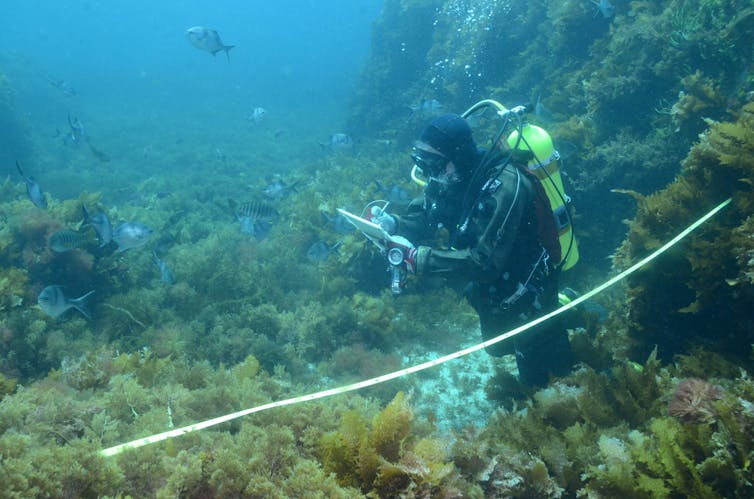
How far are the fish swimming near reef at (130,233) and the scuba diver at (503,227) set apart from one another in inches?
159

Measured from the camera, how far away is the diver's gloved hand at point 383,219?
4.71 m

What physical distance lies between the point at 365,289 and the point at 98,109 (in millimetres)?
40463

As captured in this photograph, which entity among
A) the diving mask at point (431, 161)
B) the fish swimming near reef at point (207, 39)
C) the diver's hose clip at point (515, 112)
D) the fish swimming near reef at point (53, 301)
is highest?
the diver's hose clip at point (515, 112)

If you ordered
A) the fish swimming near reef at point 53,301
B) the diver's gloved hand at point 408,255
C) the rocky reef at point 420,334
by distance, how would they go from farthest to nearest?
1. the fish swimming near reef at point 53,301
2. the diver's gloved hand at point 408,255
3. the rocky reef at point 420,334

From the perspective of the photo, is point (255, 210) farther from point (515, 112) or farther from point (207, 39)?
point (515, 112)

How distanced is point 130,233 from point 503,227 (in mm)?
5758

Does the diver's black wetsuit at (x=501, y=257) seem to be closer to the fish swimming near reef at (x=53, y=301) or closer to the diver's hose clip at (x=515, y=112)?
the diver's hose clip at (x=515, y=112)

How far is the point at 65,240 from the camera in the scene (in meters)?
6.50

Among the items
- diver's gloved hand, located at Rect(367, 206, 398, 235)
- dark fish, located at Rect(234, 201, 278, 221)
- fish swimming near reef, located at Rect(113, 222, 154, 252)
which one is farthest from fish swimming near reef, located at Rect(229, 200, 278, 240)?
diver's gloved hand, located at Rect(367, 206, 398, 235)

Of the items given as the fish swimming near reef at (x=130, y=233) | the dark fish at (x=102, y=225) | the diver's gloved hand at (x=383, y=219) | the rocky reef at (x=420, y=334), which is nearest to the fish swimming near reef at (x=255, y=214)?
the rocky reef at (x=420, y=334)

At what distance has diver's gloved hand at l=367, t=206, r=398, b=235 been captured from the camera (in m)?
4.71

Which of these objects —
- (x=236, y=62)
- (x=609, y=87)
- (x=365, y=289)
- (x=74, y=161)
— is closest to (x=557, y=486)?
(x=365, y=289)

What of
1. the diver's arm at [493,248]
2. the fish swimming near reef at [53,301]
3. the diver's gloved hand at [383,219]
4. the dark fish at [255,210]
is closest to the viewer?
the diver's arm at [493,248]

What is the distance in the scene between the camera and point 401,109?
2123cm
